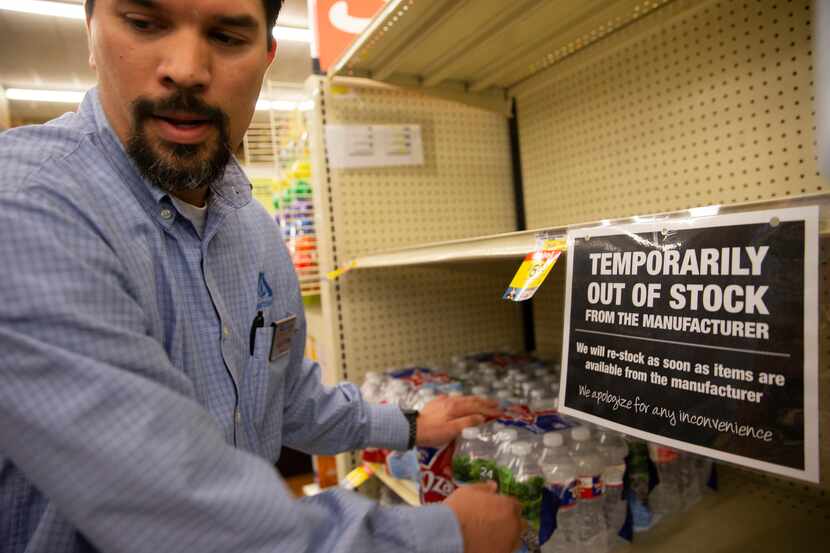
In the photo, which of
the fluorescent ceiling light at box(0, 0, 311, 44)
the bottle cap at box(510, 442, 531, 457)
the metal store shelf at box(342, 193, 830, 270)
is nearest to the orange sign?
the metal store shelf at box(342, 193, 830, 270)

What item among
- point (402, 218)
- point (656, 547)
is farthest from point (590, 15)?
point (656, 547)

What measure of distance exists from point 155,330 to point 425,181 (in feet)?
4.57

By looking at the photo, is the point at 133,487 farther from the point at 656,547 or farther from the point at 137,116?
the point at 656,547

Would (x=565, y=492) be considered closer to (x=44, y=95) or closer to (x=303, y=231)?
(x=303, y=231)

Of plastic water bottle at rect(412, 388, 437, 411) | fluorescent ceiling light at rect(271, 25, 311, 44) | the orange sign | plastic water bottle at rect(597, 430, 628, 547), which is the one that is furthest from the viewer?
fluorescent ceiling light at rect(271, 25, 311, 44)

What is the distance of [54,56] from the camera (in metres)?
5.83

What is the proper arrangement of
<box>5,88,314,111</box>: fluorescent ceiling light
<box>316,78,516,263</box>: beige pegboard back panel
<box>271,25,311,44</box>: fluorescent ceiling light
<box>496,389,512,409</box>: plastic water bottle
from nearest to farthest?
<box>496,389,512,409</box>: plastic water bottle → <box>316,78,516,263</box>: beige pegboard back panel → <box>271,25,311,44</box>: fluorescent ceiling light → <box>5,88,314,111</box>: fluorescent ceiling light

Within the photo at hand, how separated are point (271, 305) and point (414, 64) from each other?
1.07 meters

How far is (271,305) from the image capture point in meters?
1.23

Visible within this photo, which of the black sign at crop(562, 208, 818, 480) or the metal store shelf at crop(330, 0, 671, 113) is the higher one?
the metal store shelf at crop(330, 0, 671, 113)

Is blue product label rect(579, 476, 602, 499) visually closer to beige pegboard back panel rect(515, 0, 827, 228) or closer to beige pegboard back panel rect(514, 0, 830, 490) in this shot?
beige pegboard back panel rect(514, 0, 830, 490)

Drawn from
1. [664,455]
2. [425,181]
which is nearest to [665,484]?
[664,455]

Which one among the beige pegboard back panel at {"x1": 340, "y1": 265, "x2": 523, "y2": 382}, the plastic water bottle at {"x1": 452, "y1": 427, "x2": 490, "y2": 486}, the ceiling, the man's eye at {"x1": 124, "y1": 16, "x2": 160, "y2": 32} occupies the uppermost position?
the ceiling

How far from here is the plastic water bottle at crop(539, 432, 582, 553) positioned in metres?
1.00
